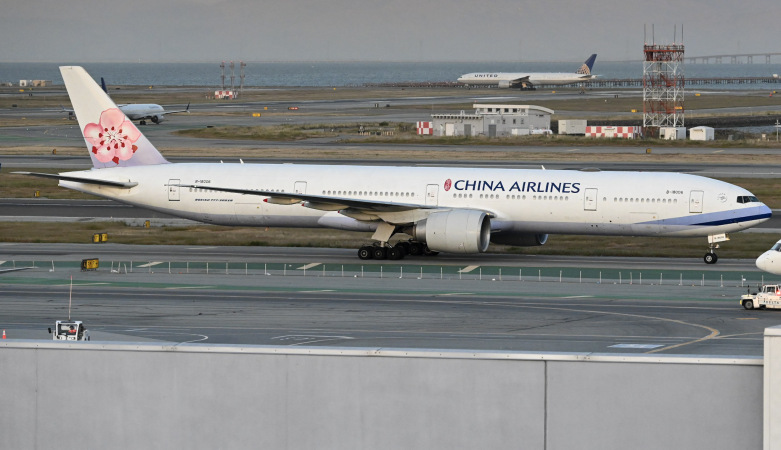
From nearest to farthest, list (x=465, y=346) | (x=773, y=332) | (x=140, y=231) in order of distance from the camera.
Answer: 1. (x=773, y=332)
2. (x=465, y=346)
3. (x=140, y=231)

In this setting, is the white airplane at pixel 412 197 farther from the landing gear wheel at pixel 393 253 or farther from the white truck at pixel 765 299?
the white truck at pixel 765 299

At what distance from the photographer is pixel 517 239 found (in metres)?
58.5

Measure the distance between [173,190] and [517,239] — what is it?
19303 millimetres

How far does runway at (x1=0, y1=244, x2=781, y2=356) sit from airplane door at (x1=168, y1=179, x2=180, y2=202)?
10.2ft

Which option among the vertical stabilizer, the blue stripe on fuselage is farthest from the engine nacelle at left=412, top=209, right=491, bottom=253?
the vertical stabilizer

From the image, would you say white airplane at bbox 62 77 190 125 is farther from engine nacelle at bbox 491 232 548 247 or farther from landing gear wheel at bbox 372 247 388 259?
engine nacelle at bbox 491 232 548 247

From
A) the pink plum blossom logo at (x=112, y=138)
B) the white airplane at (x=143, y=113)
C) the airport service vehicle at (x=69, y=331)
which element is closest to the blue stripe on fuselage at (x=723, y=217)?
the pink plum blossom logo at (x=112, y=138)

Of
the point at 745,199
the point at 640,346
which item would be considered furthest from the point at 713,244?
the point at 640,346

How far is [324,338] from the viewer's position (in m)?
37.7

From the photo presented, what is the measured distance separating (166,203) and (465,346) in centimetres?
2914

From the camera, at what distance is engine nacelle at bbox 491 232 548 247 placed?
191 ft

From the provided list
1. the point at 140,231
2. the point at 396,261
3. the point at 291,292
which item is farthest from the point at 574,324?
the point at 140,231

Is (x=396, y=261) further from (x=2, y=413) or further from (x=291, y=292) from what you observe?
(x=2, y=413)

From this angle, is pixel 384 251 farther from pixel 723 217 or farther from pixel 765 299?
pixel 765 299
